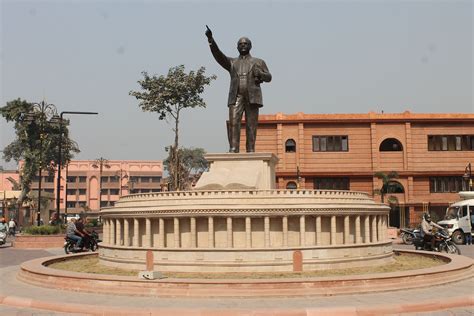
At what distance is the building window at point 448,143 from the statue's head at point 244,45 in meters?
35.1

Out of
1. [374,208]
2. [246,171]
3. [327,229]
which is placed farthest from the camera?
[246,171]

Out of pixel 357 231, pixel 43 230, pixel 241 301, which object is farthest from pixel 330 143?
pixel 241 301

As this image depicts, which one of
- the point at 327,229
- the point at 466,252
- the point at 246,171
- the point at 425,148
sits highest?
the point at 425,148

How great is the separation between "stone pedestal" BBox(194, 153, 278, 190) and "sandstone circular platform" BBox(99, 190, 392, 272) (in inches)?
118

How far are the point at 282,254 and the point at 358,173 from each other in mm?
36390

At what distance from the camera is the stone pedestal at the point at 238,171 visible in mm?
22812

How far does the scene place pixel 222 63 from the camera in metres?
25.0

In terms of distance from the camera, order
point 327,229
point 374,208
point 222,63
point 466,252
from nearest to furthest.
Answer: point 327,229 → point 374,208 → point 222,63 → point 466,252

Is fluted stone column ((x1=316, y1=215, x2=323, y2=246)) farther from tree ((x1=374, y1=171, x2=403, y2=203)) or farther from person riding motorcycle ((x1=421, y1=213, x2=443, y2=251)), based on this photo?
tree ((x1=374, y1=171, x2=403, y2=203))

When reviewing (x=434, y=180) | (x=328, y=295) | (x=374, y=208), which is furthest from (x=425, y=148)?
(x=328, y=295)

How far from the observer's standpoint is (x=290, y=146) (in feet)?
178

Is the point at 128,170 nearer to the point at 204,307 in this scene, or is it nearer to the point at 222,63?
the point at 222,63

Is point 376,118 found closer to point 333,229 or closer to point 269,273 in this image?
point 333,229

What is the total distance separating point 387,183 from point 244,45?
99.1ft
